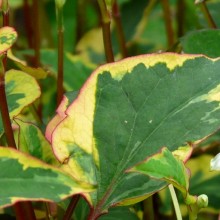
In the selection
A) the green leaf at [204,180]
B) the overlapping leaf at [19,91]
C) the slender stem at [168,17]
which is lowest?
the green leaf at [204,180]

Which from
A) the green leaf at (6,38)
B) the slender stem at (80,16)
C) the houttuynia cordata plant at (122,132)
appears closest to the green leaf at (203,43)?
the houttuynia cordata plant at (122,132)

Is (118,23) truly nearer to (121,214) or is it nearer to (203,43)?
(203,43)

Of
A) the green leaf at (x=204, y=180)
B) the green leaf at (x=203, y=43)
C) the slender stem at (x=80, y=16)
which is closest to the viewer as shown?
the green leaf at (x=203, y=43)

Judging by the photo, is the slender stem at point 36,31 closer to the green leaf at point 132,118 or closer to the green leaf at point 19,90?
the green leaf at point 19,90

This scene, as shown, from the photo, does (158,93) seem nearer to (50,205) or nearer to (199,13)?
(50,205)

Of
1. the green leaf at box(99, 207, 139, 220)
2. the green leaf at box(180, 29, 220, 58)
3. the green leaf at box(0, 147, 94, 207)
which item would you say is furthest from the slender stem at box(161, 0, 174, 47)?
the green leaf at box(0, 147, 94, 207)

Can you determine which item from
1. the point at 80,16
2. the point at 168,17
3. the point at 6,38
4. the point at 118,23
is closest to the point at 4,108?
the point at 6,38

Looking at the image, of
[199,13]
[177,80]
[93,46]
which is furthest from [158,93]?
[93,46]
